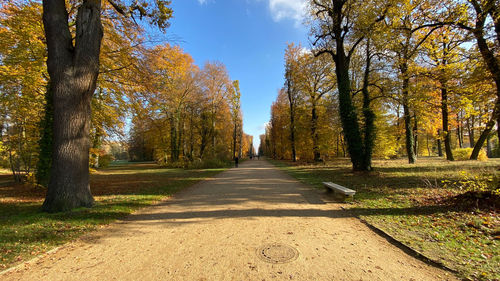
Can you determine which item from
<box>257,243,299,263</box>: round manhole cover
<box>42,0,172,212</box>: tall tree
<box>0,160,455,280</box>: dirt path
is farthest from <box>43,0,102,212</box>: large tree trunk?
<box>257,243,299,263</box>: round manhole cover

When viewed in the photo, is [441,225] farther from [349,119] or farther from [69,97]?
[69,97]

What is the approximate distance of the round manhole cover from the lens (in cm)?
305

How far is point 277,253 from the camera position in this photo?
3.24m

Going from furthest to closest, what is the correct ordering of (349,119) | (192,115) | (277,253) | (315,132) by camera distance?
(192,115) < (315,132) < (349,119) < (277,253)

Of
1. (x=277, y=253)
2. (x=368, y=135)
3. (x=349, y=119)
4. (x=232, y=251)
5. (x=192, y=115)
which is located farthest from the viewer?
(x=192, y=115)

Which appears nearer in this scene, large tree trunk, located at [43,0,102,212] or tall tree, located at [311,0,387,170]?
large tree trunk, located at [43,0,102,212]

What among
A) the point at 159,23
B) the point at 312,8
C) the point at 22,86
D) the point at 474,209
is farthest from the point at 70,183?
the point at 312,8

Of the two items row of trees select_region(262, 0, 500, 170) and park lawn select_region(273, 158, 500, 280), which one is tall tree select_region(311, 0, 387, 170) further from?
park lawn select_region(273, 158, 500, 280)

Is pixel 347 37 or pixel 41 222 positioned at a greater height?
pixel 347 37

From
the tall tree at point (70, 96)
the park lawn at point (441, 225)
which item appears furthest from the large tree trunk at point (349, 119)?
the tall tree at point (70, 96)

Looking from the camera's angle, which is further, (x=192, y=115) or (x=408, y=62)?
(x=192, y=115)

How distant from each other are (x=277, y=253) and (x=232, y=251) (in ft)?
2.48

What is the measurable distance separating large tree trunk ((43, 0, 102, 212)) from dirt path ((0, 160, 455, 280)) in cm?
207

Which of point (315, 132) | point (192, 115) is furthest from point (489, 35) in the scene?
point (192, 115)
